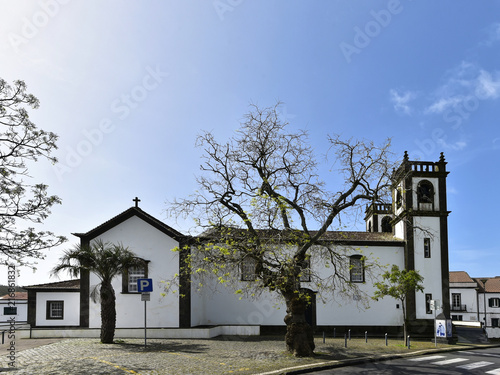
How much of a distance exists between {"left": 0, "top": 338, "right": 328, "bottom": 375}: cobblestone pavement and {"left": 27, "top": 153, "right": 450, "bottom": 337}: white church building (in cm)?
399

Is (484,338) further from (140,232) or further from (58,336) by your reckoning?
(58,336)

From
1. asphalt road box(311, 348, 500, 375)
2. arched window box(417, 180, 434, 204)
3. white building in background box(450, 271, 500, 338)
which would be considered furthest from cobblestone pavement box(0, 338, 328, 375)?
white building in background box(450, 271, 500, 338)

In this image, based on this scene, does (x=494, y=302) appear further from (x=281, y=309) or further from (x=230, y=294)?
(x=230, y=294)

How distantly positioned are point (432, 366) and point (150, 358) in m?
10.1

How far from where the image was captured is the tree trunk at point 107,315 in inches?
797

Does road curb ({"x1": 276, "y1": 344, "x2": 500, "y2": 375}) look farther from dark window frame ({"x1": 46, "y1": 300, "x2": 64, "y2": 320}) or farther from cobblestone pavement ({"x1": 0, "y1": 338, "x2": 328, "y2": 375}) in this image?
dark window frame ({"x1": 46, "y1": 300, "x2": 64, "y2": 320})

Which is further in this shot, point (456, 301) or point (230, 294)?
point (456, 301)

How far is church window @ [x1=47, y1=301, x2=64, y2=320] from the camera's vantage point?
26.9m

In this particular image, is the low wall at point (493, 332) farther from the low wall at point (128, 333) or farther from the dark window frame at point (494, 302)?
the dark window frame at point (494, 302)

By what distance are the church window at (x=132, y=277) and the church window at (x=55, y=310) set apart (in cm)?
503

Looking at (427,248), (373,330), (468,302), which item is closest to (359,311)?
(373,330)

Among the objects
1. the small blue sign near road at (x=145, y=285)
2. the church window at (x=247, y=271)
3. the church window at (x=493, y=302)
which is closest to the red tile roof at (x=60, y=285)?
the church window at (x=247, y=271)

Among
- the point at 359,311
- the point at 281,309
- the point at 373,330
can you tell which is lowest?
the point at 373,330

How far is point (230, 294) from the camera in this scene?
91.5 ft
